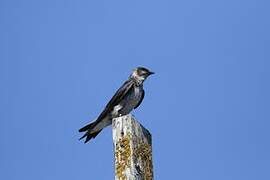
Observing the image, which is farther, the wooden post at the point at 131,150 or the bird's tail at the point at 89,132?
the bird's tail at the point at 89,132

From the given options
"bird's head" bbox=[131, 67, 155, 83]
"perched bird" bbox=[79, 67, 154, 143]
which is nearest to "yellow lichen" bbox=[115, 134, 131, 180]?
"perched bird" bbox=[79, 67, 154, 143]

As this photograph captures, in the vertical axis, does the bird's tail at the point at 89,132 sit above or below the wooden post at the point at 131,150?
above

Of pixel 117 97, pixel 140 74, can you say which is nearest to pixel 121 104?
pixel 117 97

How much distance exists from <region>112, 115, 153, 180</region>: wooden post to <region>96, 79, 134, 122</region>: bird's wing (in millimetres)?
5783

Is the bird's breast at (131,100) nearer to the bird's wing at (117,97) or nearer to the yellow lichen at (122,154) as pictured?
the bird's wing at (117,97)

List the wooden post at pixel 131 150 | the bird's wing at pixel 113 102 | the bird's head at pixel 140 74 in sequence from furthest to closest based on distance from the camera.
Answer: the bird's head at pixel 140 74
the bird's wing at pixel 113 102
the wooden post at pixel 131 150

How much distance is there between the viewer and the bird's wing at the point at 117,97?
382 inches

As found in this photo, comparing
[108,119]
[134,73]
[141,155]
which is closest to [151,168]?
[141,155]

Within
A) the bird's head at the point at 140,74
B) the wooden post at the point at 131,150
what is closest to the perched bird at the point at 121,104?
the bird's head at the point at 140,74

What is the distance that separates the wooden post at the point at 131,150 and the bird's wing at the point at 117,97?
578 cm

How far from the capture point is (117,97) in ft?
32.5

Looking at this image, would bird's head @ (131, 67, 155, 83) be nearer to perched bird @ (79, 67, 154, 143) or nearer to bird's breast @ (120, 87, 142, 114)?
perched bird @ (79, 67, 154, 143)

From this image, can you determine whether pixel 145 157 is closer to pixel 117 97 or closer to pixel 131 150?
pixel 131 150

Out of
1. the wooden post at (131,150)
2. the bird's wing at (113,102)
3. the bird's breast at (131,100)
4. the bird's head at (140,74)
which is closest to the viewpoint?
the wooden post at (131,150)
